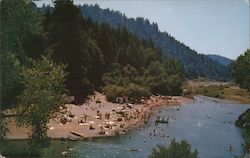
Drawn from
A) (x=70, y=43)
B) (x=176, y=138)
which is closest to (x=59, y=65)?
(x=176, y=138)

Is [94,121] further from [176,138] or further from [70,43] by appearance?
[70,43]

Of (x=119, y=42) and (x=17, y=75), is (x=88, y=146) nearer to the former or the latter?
(x=17, y=75)

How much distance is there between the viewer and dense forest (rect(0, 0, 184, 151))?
30.5m

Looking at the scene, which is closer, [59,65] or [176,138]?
[59,65]

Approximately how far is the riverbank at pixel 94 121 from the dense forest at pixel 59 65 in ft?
12.1

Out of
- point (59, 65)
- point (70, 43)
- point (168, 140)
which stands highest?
point (70, 43)

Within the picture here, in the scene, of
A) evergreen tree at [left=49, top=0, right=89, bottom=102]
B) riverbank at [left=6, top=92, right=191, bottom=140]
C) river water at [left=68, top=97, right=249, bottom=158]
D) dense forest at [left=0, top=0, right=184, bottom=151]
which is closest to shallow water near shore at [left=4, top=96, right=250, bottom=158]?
river water at [left=68, top=97, right=249, bottom=158]

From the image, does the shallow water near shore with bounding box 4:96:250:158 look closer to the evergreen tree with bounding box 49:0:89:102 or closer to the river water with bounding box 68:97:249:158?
the river water with bounding box 68:97:249:158

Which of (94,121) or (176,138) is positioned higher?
(94,121)

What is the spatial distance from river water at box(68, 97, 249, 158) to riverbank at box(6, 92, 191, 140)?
191cm

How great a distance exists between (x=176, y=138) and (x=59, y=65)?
1105 inches

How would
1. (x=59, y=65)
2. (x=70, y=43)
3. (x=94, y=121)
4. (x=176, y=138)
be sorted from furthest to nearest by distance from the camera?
(x=70, y=43) < (x=94, y=121) < (x=176, y=138) < (x=59, y=65)

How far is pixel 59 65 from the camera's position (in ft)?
123

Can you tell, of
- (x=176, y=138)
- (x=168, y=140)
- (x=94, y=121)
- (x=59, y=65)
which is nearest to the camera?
(x=59, y=65)
